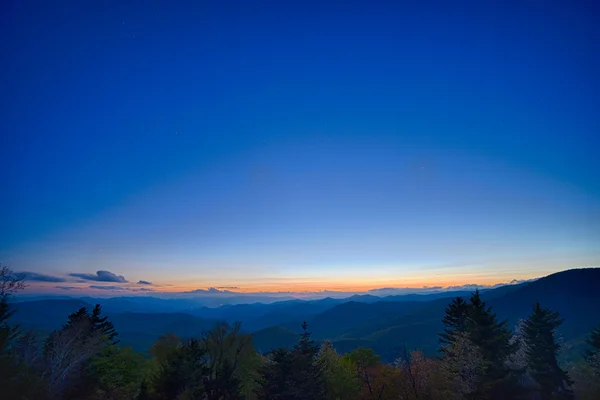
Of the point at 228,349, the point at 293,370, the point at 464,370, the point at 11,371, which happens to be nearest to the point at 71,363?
the point at 11,371

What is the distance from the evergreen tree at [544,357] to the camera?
4019cm

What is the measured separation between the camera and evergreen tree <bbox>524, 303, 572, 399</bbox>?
1582 inches

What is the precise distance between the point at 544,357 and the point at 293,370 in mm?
31014

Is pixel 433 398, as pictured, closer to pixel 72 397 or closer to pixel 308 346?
pixel 308 346

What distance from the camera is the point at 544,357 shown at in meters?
41.7

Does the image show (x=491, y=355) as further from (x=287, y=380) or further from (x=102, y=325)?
(x=102, y=325)

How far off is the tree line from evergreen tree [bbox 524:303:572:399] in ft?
0.36

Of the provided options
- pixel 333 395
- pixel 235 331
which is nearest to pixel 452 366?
pixel 333 395

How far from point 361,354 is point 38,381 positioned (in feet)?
160

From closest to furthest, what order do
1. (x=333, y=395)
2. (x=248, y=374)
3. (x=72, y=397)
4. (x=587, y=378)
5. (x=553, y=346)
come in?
1. (x=72, y=397)
2. (x=553, y=346)
3. (x=587, y=378)
4. (x=333, y=395)
5. (x=248, y=374)

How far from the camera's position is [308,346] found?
48469mm

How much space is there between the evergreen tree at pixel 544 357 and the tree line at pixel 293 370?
0.11 m

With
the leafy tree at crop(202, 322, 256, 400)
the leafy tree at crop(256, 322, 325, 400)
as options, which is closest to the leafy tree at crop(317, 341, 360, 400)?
the leafy tree at crop(256, 322, 325, 400)

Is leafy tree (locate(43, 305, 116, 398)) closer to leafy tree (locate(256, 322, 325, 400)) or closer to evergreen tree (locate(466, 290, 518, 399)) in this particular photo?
leafy tree (locate(256, 322, 325, 400))
